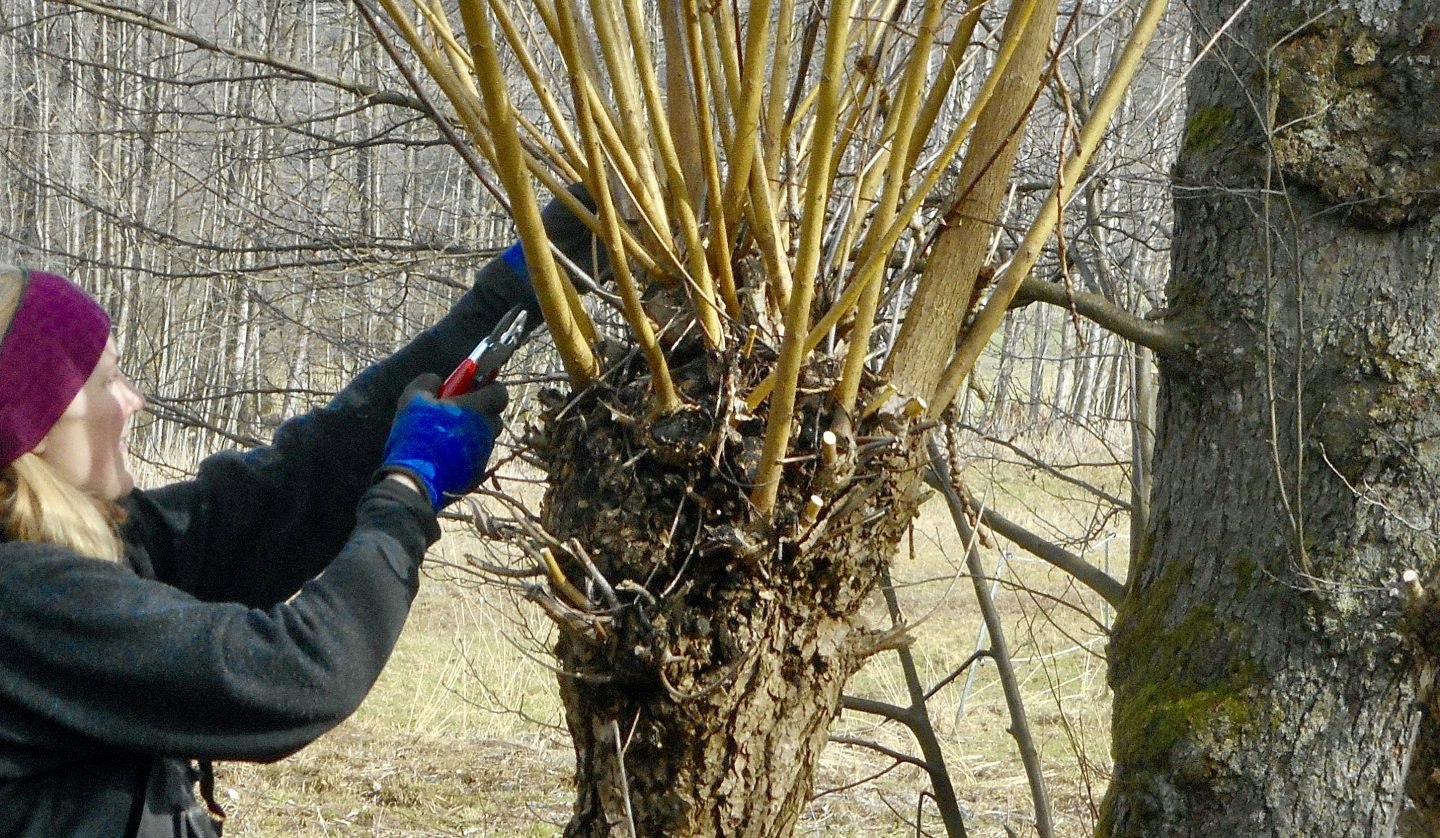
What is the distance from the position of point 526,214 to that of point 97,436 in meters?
0.79

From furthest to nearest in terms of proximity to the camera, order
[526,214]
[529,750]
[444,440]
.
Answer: [529,750], [444,440], [526,214]

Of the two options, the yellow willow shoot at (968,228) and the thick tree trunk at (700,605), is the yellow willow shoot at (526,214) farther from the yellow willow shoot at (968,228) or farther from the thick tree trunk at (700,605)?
the yellow willow shoot at (968,228)

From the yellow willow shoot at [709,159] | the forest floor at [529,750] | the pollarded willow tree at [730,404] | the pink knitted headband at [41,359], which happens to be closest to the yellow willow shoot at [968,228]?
the pollarded willow tree at [730,404]

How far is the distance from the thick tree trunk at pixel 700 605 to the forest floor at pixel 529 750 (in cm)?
219

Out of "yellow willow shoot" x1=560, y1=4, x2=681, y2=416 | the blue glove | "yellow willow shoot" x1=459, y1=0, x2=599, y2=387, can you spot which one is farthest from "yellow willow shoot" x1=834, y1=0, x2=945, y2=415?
the blue glove

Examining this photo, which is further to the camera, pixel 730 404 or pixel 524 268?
pixel 524 268

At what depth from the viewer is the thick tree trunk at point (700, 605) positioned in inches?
59.2

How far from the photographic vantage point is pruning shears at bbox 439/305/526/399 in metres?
1.83

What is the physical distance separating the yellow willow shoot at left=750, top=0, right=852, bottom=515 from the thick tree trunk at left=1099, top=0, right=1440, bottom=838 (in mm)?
1119

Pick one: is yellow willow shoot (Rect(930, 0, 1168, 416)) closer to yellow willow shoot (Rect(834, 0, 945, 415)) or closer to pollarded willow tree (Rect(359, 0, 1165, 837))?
pollarded willow tree (Rect(359, 0, 1165, 837))

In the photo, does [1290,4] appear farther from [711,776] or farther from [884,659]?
[884,659]

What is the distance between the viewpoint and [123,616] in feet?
4.66

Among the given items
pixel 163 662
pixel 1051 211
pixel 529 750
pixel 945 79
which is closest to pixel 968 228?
pixel 1051 211

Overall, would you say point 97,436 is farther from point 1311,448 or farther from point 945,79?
point 1311,448
